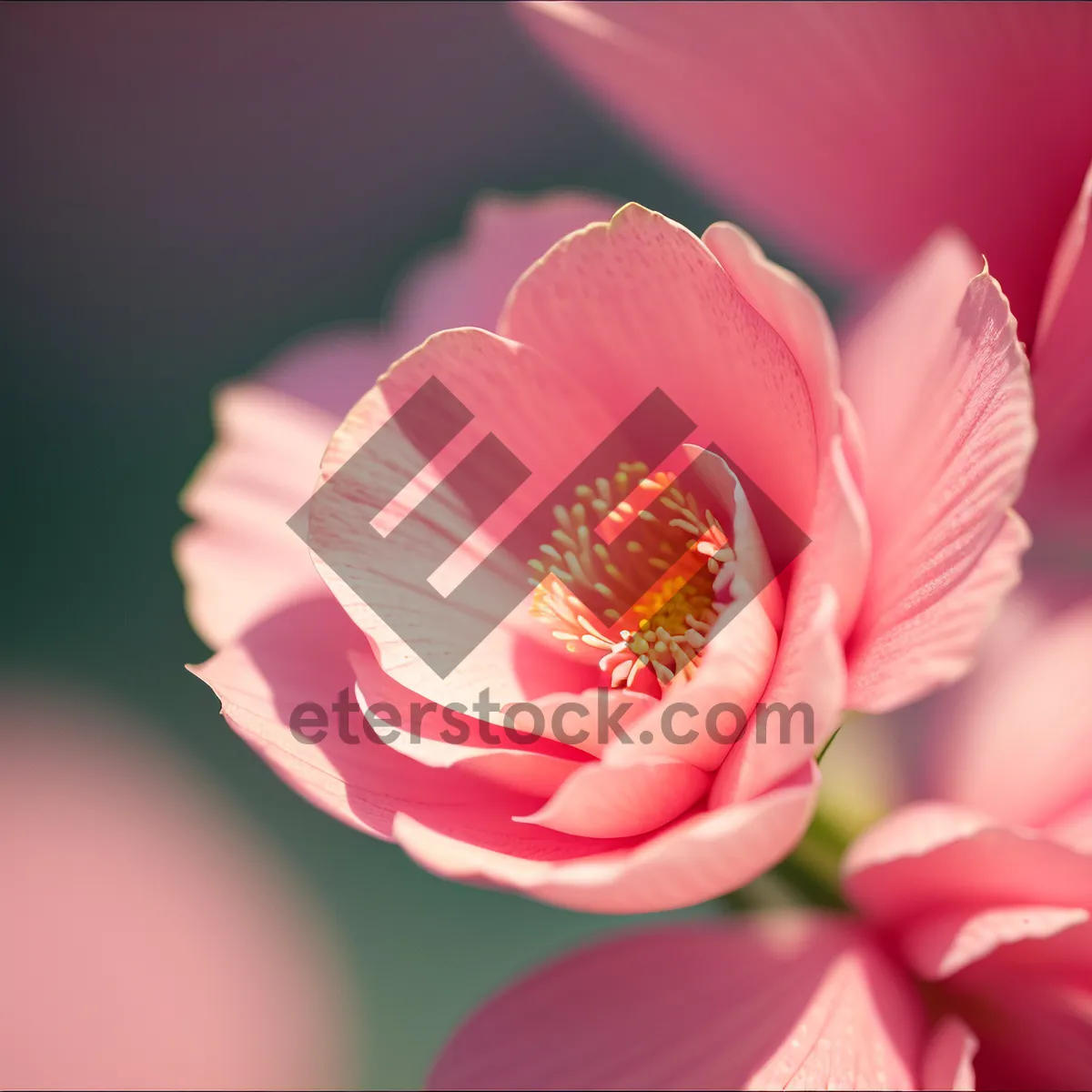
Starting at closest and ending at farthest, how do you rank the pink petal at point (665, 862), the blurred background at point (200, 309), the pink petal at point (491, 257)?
the pink petal at point (665, 862), the pink petal at point (491, 257), the blurred background at point (200, 309)

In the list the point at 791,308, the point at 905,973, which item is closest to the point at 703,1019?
the point at 905,973

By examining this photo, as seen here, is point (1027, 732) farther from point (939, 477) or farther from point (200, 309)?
point (200, 309)

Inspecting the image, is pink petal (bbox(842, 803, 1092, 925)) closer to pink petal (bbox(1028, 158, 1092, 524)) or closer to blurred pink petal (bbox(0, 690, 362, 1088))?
pink petal (bbox(1028, 158, 1092, 524))

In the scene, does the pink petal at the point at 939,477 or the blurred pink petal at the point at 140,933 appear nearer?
the pink petal at the point at 939,477

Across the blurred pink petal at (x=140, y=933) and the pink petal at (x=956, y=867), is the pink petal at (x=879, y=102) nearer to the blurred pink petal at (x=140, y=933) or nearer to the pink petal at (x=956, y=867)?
the pink petal at (x=956, y=867)

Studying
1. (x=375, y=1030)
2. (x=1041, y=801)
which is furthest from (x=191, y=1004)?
(x=1041, y=801)

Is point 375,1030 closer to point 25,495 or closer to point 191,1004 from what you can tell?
point 191,1004

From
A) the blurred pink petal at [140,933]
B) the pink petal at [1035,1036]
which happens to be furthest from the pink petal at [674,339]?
the blurred pink petal at [140,933]

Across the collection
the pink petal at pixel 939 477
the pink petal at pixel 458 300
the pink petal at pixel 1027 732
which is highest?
the pink petal at pixel 458 300

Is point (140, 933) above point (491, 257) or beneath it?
beneath
